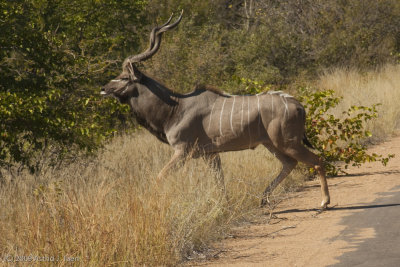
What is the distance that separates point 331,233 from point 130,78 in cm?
318

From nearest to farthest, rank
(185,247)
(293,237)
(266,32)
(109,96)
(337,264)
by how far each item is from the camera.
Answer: (337,264) < (185,247) < (293,237) < (109,96) < (266,32)

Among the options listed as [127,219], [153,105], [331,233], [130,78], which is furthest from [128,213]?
[130,78]

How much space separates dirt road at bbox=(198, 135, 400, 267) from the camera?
540 cm

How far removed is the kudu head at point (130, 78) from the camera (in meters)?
7.83

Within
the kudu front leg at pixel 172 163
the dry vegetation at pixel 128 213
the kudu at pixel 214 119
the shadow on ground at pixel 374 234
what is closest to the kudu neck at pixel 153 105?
the kudu at pixel 214 119

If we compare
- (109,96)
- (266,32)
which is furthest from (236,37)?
(109,96)

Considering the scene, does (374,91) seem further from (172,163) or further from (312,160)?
(172,163)

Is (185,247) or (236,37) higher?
(236,37)

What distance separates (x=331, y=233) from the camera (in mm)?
6270

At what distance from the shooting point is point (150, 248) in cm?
535

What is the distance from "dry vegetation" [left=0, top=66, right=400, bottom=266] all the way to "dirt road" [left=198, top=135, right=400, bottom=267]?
13.0 inches

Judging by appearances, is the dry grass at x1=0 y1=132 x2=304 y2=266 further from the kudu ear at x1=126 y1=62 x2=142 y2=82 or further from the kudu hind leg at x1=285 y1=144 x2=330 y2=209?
the kudu ear at x1=126 y1=62 x2=142 y2=82

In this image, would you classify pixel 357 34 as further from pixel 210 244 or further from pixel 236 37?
pixel 210 244

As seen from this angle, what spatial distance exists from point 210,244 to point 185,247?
16.7 inches
